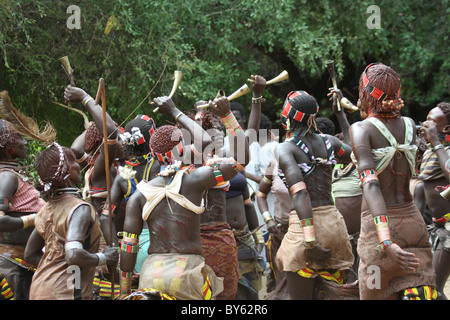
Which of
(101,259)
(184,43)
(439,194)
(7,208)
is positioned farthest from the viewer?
(184,43)

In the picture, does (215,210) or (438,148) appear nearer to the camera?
(438,148)

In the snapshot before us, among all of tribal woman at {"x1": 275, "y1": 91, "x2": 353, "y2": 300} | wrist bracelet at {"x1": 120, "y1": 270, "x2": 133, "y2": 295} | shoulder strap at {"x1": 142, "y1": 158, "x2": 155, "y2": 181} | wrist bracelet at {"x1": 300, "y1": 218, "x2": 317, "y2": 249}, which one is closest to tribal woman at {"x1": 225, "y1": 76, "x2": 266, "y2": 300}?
shoulder strap at {"x1": 142, "y1": 158, "x2": 155, "y2": 181}

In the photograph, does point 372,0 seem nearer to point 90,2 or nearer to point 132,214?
point 90,2

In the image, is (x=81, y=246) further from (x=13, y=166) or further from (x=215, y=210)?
(x=215, y=210)

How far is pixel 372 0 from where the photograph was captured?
37.4 ft

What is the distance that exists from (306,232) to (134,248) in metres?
1.39

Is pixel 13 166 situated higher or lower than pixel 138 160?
lower

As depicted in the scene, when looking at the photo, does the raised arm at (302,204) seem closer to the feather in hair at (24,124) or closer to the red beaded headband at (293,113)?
the red beaded headband at (293,113)

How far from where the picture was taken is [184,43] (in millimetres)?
10469

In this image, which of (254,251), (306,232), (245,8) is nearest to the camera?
(306,232)

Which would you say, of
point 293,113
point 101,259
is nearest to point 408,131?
point 293,113

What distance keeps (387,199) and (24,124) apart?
109 inches

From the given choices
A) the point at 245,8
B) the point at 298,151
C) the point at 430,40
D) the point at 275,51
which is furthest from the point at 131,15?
the point at 430,40

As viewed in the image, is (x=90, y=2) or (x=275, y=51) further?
(x=275, y=51)
